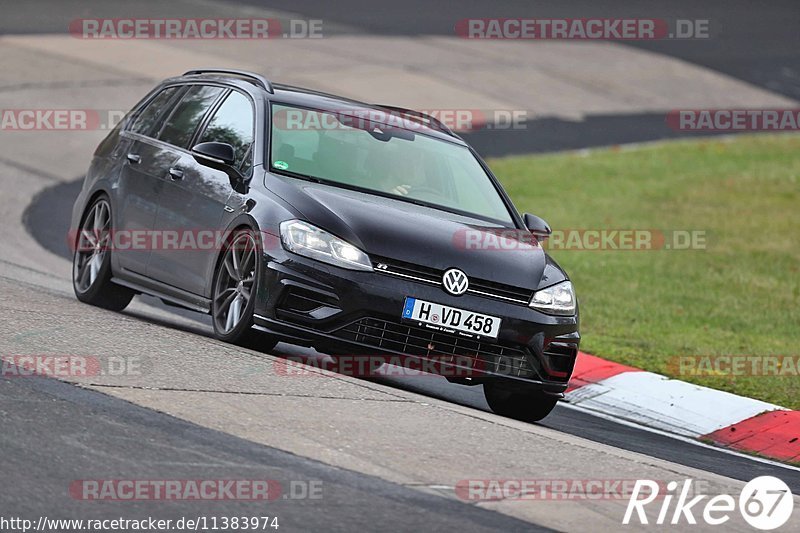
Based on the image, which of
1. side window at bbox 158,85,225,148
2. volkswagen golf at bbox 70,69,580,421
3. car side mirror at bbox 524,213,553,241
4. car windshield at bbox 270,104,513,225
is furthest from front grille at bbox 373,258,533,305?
side window at bbox 158,85,225,148

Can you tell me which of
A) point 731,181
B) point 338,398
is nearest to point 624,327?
point 338,398

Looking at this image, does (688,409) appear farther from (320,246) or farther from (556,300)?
(320,246)

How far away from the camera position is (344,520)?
612cm

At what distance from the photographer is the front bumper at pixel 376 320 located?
8.68m

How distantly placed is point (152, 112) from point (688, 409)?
4373 mm

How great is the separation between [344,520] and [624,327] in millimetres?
7804

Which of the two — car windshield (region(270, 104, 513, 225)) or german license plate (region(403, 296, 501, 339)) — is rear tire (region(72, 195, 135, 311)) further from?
german license plate (region(403, 296, 501, 339))

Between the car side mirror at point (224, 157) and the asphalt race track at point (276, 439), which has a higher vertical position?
the car side mirror at point (224, 157)

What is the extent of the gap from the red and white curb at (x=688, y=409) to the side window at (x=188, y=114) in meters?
3.29

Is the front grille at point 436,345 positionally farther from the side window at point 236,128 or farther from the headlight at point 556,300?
the side window at point 236,128

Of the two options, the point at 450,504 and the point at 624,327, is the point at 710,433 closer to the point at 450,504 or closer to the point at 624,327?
the point at 624,327

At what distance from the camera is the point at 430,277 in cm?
878

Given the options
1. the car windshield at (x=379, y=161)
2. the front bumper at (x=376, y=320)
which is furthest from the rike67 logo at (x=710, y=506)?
the car windshield at (x=379, y=161)

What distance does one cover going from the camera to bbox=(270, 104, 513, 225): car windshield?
9656mm
